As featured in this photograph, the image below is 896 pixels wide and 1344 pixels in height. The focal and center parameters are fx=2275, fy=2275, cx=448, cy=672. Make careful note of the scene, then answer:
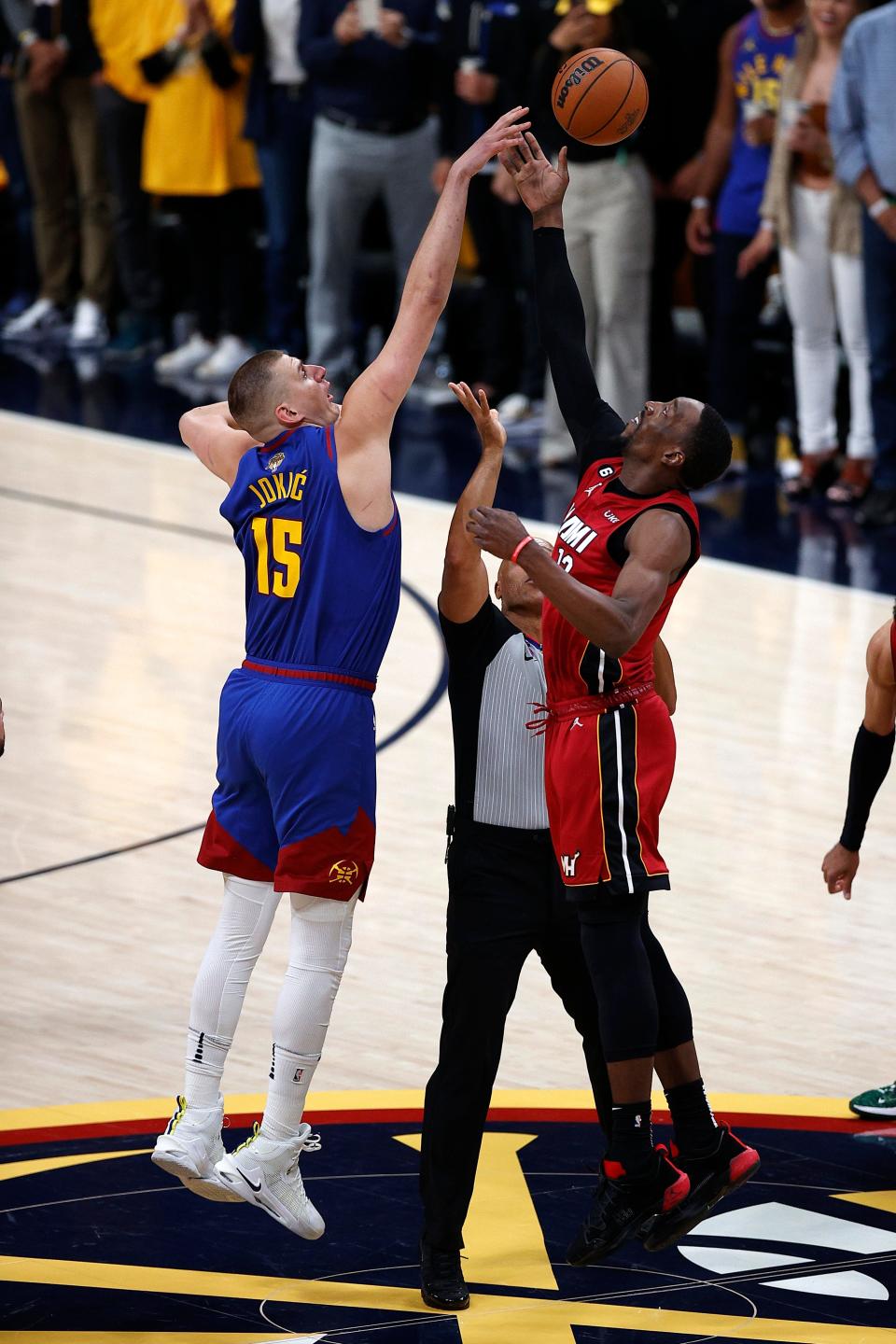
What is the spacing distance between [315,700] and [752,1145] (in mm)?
1629

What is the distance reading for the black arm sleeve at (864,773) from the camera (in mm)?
5305

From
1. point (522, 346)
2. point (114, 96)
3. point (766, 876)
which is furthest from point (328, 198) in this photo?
point (766, 876)

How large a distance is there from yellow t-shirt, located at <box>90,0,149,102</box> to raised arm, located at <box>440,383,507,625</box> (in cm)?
1056

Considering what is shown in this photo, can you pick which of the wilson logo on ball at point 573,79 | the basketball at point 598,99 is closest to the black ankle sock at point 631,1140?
the basketball at point 598,99

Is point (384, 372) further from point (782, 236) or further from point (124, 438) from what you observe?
point (124, 438)

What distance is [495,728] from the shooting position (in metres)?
4.71

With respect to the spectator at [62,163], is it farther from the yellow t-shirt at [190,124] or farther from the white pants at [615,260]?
the white pants at [615,260]

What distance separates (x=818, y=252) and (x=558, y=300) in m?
6.86

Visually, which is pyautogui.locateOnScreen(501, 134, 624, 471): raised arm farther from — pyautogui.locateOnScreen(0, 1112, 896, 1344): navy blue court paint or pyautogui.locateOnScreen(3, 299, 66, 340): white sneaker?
pyautogui.locateOnScreen(3, 299, 66, 340): white sneaker

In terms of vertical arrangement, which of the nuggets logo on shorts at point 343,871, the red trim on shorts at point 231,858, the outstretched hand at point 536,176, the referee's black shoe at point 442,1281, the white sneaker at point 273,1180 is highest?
the outstretched hand at point 536,176

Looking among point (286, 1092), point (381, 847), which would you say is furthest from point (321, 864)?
point (381, 847)

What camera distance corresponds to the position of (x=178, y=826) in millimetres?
7582

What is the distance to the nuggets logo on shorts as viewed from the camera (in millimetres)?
4695

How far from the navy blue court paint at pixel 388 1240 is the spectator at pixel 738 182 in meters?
7.29
